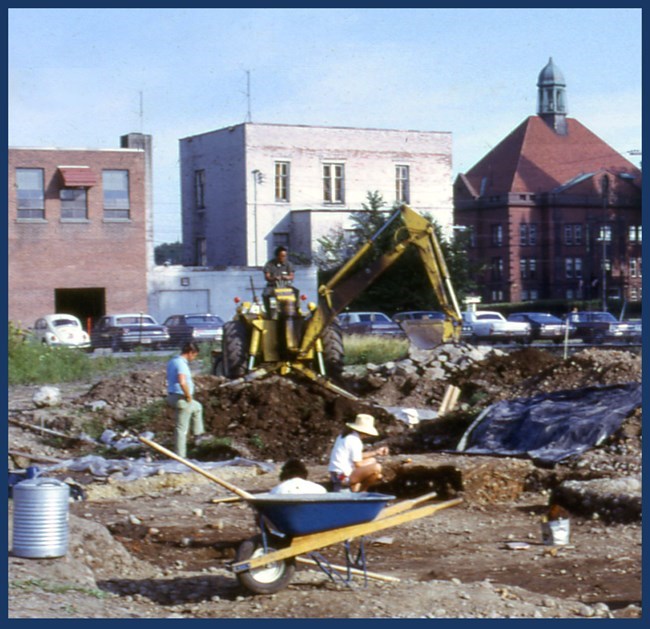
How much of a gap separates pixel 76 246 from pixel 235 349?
2172 cm

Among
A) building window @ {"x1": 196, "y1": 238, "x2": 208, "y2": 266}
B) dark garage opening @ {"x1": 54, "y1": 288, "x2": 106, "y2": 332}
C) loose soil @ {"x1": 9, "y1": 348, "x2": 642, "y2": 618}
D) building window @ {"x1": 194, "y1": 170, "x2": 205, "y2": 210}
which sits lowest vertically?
loose soil @ {"x1": 9, "y1": 348, "x2": 642, "y2": 618}

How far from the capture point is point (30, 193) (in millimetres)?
43531

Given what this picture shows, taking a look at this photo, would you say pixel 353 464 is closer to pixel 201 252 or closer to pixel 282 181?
pixel 282 181

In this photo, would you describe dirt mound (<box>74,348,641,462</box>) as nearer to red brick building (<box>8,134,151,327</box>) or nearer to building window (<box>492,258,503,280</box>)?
red brick building (<box>8,134,151,327</box>)

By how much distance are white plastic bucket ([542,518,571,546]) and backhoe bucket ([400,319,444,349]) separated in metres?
11.3

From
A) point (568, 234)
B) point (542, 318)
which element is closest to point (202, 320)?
point (542, 318)

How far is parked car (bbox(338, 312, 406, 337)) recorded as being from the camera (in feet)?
141

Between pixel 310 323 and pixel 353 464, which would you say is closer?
pixel 353 464

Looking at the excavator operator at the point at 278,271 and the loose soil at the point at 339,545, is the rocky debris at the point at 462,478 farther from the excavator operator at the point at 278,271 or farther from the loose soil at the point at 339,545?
the excavator operator at the point at 278,271

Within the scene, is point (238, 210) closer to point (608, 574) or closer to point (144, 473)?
point (144, 473)

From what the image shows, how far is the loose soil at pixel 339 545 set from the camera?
890 cm

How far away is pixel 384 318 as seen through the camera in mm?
45969

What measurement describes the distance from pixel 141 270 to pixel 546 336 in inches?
575

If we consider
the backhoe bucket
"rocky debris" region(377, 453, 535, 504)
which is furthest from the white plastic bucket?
the backhoe bucket
